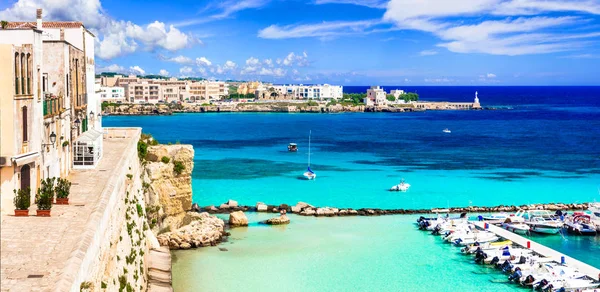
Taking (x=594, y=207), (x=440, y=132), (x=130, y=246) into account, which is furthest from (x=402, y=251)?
(x=440, y=132)

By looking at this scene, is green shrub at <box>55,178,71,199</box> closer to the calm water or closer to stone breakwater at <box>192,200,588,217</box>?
the calm water

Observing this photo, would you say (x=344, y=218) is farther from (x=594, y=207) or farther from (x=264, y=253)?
(x=594, y=207)

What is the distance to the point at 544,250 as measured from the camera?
99.0 feet

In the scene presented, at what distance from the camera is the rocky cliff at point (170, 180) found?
3116 centimetres

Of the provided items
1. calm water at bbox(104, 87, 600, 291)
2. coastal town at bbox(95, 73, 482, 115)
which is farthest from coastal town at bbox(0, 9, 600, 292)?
coastal town at bbox(95, 73, 482, 115)

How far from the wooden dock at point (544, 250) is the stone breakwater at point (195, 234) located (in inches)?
583

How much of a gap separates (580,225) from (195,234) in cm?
2118

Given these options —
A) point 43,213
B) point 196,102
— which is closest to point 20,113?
point 43,213

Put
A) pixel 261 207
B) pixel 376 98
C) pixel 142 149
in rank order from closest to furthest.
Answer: pixel 142 149 → pixel 261 207 → pixel 376 98

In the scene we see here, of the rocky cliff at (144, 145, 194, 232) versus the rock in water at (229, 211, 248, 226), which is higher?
the rocky cliff at (144, 145, 194, 232)

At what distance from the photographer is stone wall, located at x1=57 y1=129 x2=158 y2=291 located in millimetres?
11180

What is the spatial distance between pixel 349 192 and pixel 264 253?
17564 mm

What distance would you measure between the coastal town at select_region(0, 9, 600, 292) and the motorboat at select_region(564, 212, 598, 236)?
2.4 inches

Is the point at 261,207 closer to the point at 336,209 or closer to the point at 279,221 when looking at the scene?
the point at 279,221
